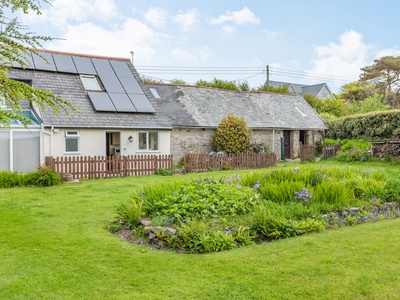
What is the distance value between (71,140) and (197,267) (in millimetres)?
14646

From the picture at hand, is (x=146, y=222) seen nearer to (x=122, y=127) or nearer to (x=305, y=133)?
(x=122, y=127)

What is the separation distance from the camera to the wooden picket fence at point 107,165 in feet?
53.5

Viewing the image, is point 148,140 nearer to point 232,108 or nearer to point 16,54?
point 232,108

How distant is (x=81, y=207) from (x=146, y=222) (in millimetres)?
3329

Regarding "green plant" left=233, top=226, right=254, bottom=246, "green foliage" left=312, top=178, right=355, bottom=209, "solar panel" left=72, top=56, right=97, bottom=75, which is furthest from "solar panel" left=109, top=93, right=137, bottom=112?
"green plant" left=233, top=226, right=254, bottom=246

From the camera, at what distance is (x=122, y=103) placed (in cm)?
1980

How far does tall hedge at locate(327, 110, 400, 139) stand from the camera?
24.9 metres

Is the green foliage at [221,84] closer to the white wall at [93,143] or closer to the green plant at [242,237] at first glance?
the white wall at [93,143]

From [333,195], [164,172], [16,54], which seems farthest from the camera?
[164,172]

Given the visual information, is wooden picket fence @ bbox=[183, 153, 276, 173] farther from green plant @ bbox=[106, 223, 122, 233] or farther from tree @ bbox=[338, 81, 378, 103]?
tree @ bbox=[338, 81, 378, 103]

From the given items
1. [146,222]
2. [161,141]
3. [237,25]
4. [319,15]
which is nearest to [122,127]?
[161,141]

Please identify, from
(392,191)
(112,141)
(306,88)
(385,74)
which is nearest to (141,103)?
(112,141)

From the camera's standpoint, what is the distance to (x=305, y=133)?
30000 millimetres

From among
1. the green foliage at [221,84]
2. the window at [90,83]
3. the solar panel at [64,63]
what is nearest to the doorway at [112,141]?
the window at [90,83]
